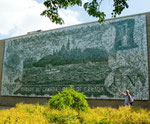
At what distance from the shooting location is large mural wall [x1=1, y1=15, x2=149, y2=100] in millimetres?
13133

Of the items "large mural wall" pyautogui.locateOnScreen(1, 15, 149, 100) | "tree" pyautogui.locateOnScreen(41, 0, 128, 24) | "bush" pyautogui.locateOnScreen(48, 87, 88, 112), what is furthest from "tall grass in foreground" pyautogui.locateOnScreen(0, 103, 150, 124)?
"large mural wall" pyautogui.locateOnScreen(1, 15, 149, 100)

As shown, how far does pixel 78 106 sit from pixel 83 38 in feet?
31.5

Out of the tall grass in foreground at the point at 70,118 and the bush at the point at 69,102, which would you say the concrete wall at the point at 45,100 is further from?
the tall grass in foreground at the point at 70,118

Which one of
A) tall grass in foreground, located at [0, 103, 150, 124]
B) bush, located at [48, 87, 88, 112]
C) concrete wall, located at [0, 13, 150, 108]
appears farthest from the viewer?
concrete wall, located at [0, 13, 150, 108]

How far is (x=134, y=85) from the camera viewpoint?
12.7 meters

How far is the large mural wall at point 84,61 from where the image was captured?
1313 cm

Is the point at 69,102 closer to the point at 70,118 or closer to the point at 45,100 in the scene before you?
the point at 70,118

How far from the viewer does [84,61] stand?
15055mm

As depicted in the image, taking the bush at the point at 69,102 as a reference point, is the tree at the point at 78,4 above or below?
above

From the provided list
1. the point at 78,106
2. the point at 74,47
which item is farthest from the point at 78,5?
the point at 74,47

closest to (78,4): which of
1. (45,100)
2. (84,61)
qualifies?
(84,61)

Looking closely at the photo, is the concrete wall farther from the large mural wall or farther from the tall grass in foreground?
the tall grass in foreground

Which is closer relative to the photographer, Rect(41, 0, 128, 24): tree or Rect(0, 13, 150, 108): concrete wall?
Rect(41, 0, 128, 24): tree

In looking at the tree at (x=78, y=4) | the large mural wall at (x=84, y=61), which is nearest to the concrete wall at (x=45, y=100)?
the large mural wall at (x=84, y=61)
